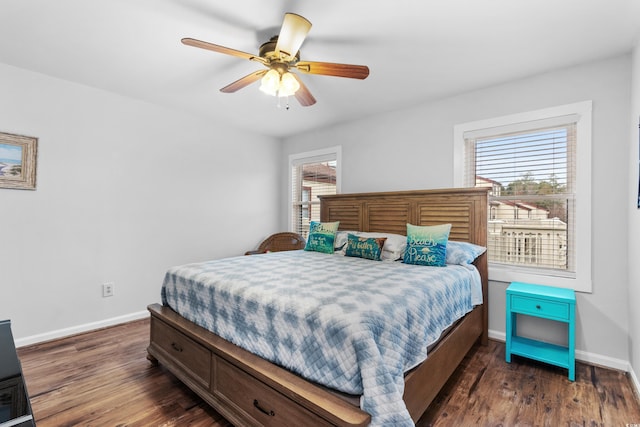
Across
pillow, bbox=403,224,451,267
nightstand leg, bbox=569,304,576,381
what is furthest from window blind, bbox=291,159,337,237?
nightstand leg, bbox=569,304,576,381

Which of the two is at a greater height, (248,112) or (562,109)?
(248,112)

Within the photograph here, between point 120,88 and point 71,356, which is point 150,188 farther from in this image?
point 71,356

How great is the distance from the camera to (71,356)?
260 cm

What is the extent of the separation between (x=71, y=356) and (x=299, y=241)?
2738mm

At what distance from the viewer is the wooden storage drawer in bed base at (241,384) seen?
4.27ft

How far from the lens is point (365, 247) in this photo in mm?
3016

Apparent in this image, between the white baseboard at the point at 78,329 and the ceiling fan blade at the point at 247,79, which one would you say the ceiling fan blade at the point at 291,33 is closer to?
the ceiling fan blade at the point at 247,79

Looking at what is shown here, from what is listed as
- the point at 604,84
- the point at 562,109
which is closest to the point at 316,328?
the point at 562,109

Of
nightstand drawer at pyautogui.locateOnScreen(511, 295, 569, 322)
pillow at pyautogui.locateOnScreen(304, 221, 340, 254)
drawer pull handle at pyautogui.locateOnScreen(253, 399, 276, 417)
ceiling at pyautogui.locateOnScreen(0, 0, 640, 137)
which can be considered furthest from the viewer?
pillow at pyautogui.locateOnScreen(304, 221, 340, 254)

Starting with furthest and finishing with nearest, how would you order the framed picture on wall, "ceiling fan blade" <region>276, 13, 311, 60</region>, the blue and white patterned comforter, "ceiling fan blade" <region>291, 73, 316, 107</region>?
the framed picture on wall < "ceiling fan blade" <region>291, 73, 316, 107</region> < "ceiling fan blade" <region>276, 13, 311, 60</region> < the blue and white patterned comforter

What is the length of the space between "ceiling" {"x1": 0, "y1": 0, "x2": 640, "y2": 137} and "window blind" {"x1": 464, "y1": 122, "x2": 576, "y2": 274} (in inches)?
23.8

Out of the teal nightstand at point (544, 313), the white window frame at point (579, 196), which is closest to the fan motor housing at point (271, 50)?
the white window frame at point (579, 196)

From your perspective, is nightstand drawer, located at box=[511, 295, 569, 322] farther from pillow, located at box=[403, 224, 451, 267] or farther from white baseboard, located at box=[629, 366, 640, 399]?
pillow, located at box=[403, 224, 451, 267]

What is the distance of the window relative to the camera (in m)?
4.57
